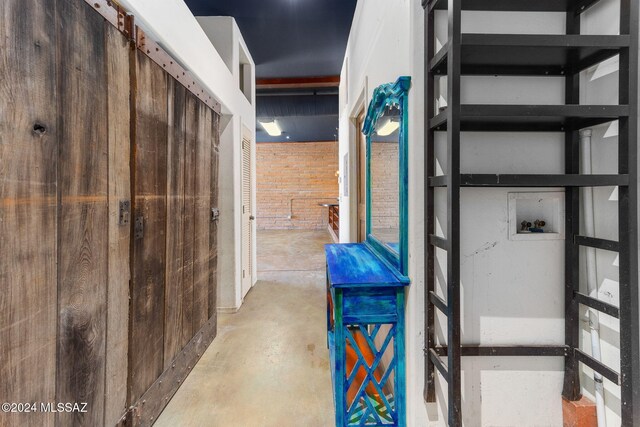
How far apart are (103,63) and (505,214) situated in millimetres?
1866

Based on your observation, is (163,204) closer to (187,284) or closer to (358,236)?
(187,284)

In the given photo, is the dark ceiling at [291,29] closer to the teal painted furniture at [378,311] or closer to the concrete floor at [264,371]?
the teal painted furniture at [378,311]

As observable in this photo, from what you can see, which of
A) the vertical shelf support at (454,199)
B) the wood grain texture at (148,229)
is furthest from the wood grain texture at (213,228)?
the vertical shelf support at (454,199)

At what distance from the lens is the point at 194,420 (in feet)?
5.50

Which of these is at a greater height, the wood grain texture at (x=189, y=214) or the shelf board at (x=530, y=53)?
the shelf board at (x=530, y=53)

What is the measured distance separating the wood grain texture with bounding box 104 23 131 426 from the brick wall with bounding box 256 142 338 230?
8.68 meters

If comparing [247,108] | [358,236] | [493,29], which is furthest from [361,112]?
[493,29]

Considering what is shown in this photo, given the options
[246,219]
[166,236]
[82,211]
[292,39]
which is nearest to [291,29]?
[292,39]

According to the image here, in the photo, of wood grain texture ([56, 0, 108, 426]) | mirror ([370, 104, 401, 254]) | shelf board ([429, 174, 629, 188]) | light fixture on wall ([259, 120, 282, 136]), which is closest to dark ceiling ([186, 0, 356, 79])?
light fixture on wall ([259, 120, 282, 136])

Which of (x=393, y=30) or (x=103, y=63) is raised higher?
(x=393, y=30)

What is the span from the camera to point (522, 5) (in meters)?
1.25

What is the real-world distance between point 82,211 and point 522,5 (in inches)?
78.7

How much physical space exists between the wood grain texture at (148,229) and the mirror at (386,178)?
4.35ft

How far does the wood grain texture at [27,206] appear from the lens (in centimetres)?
82
